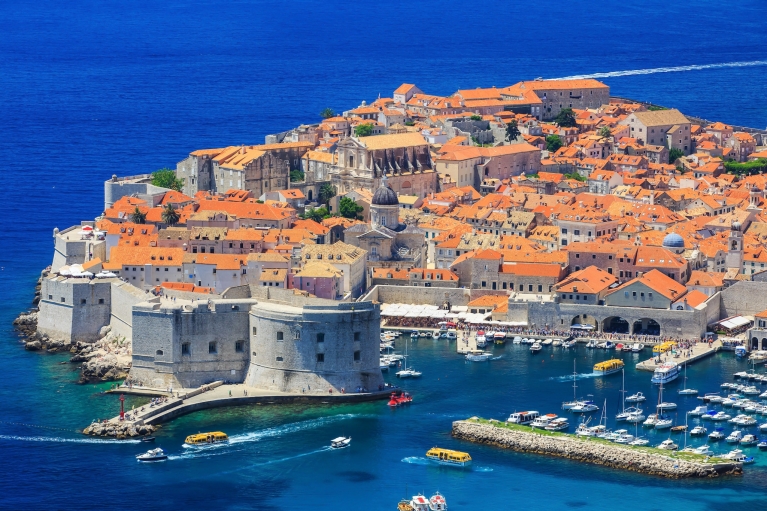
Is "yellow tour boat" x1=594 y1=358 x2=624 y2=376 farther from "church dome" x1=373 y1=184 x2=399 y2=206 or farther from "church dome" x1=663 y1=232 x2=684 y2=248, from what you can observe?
"church dome" x1=373 y1=184 x2=399 y2=206

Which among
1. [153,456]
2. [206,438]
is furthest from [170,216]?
[153,456]

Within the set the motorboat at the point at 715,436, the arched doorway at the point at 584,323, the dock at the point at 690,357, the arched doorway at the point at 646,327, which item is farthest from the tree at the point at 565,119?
the motorboat at the point at 715,436

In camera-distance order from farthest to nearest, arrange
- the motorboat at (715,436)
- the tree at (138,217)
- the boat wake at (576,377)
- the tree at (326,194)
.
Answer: the tree at (326,194) < the tree at (138,217) < the boat wake at (576,377) < the motorboat at (715,436)

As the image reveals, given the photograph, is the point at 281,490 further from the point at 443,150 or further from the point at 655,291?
the point at 443,150

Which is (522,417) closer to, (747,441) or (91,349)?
(747,441)

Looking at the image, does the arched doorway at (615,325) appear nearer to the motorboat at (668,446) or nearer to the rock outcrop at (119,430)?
the motorboat at (668,446)

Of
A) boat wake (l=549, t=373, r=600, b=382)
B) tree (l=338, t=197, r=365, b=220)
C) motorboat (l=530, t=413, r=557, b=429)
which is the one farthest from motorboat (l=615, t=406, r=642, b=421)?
tree (l=338, t=197, r=365, b=220)

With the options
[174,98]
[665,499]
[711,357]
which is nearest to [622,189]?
[711,357]
